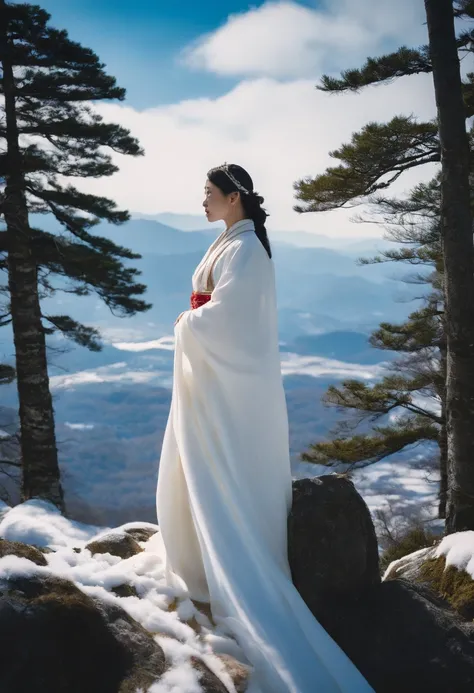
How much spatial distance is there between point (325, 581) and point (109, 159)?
8.98m

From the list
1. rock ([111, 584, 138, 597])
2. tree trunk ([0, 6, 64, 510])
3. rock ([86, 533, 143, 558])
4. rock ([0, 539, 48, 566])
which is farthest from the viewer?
tree trunk ([0, 6, 64, 510])

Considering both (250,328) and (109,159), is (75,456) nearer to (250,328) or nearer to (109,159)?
(109,159)

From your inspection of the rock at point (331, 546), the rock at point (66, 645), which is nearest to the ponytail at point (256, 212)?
the rock at point (331, 546)

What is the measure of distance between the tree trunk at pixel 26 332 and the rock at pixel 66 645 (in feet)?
22.8

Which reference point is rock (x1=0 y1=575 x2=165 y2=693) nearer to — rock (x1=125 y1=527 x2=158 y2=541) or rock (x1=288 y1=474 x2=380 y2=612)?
rock (x1=288 y1=474 x2=380 y2=612)

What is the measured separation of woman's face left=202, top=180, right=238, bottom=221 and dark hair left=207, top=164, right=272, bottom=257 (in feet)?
0.09

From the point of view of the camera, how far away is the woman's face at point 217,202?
390cm

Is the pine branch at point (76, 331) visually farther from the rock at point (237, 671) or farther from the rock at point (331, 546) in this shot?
the rock at point (237, 671)

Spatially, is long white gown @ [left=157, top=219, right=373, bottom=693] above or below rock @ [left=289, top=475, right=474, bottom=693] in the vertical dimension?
above

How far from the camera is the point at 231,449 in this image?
359 cm

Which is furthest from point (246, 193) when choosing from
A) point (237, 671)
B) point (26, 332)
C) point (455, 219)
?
point (26, 332)

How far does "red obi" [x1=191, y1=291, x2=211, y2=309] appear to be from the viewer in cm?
394

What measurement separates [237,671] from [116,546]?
1743 millimetres

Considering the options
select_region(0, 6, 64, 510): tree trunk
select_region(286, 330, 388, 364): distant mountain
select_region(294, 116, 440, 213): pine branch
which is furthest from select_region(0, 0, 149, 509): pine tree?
select_region(286, 330, 388, 364): distant mountain
